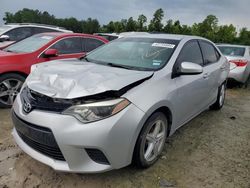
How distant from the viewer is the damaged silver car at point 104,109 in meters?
2.29

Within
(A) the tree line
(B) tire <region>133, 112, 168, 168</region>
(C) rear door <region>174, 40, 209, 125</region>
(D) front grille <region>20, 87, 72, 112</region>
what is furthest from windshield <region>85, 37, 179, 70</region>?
(A) the tree line

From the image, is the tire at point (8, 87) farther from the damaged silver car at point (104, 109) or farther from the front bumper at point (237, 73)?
the front bumper at point (237, 73)

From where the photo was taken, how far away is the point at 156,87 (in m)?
2.80

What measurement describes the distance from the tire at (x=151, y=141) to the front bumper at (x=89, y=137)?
0.53 ft

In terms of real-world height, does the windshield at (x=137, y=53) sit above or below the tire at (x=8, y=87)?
above

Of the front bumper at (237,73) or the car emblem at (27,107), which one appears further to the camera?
the front bumper at (237,73)

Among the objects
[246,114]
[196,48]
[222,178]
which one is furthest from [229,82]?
[222,178]

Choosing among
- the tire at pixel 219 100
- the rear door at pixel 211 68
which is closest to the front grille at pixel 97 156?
the rear door at pixel 211 68

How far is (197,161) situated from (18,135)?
216cm

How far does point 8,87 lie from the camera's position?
4.55m

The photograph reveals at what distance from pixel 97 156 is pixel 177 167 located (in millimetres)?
1159

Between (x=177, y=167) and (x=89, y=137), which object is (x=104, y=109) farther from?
(x=177, y=167)

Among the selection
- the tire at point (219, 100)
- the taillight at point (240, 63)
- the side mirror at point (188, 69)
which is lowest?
the tire at point (219, 100)

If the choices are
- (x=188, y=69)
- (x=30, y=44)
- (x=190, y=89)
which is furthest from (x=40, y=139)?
(x=30, y=44)
